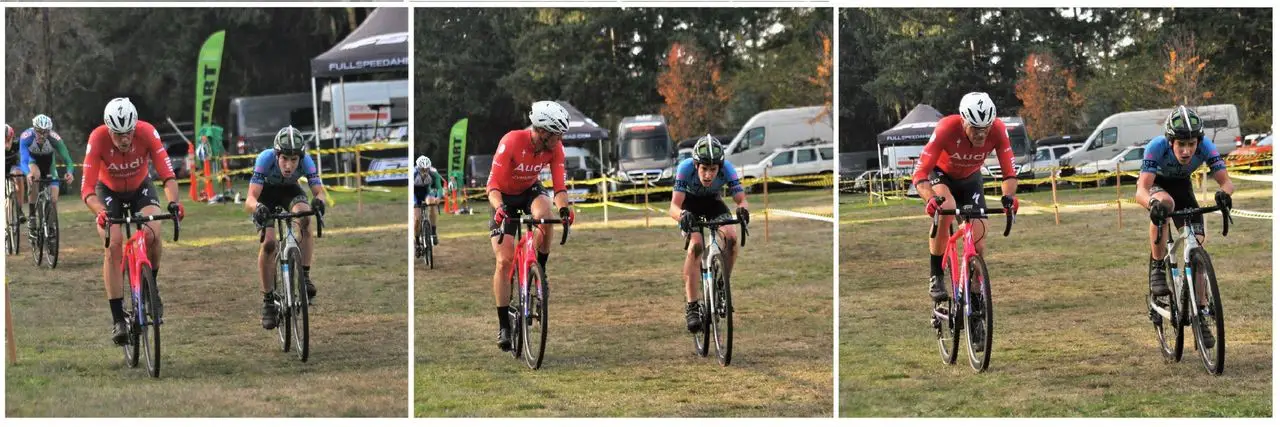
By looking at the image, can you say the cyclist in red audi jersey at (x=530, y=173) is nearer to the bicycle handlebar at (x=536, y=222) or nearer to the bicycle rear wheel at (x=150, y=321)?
the bicycle handlebar at (x=536, y=222)

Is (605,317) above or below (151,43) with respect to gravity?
below

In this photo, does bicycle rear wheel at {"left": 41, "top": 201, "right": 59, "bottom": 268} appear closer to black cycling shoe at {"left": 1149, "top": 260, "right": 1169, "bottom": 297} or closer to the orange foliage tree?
the orange foliage tree

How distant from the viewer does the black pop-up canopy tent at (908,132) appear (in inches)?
386

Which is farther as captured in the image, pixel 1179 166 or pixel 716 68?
pixel 716 68

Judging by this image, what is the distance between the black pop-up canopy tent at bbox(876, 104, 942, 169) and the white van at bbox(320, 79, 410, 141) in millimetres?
2702

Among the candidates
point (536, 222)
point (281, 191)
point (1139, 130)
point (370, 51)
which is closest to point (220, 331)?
point (281, 191)

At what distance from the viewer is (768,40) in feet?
32.6

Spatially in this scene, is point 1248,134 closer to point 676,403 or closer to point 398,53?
point 676,403

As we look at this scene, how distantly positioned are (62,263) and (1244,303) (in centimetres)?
678

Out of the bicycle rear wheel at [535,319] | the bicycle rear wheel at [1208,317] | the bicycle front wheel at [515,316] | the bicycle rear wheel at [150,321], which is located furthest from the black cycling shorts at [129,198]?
the bicycle rear wheel at [1208,317]

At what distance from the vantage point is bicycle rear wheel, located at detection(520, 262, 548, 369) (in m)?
9.10

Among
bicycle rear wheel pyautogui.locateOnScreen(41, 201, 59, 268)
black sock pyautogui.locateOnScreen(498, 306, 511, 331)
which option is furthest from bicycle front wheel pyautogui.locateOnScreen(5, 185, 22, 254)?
black sock pyautogui.locateOnScreen(498, 306, 511, 331)

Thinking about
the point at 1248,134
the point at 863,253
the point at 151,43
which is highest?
the point at 151,43

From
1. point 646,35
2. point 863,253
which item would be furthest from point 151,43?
point 863,253
